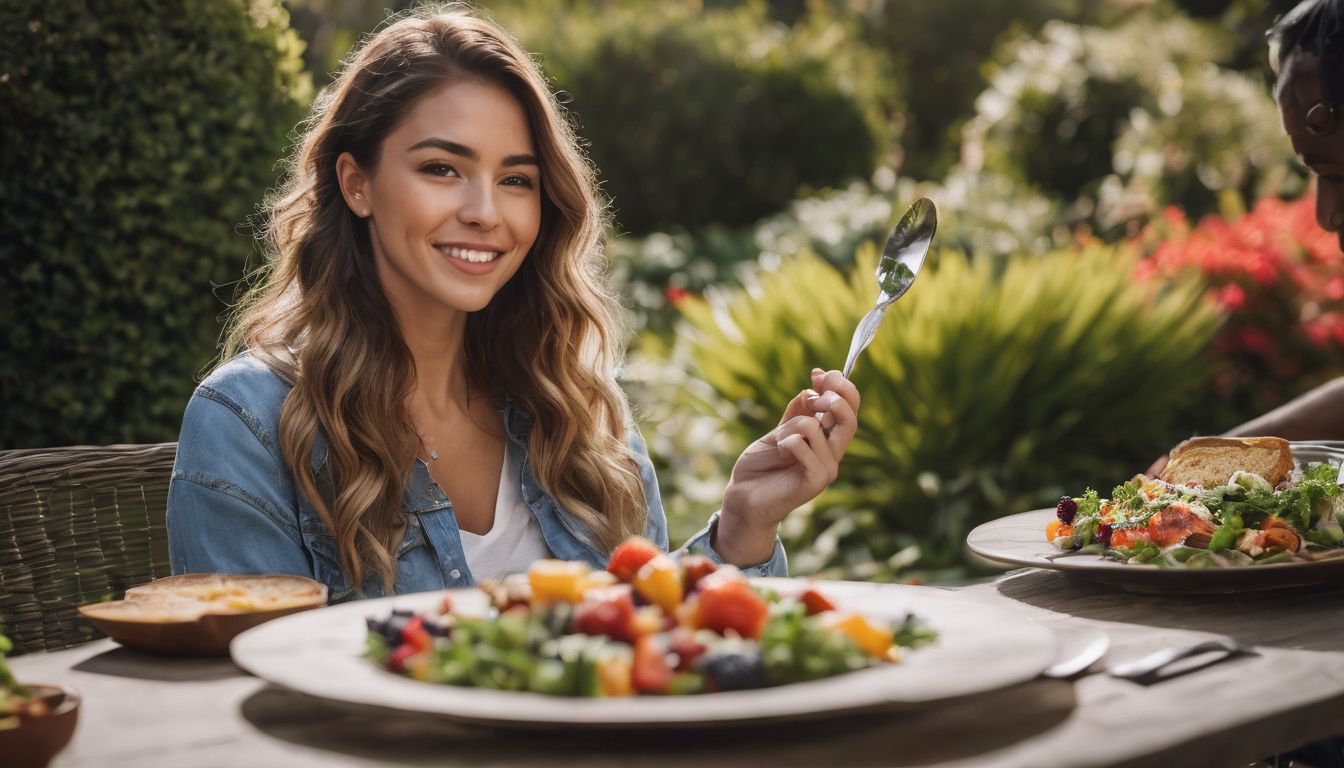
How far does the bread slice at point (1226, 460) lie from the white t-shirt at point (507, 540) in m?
1.12

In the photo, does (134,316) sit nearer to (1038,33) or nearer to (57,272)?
(57,272)

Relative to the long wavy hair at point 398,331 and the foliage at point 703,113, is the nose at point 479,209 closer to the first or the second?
the long wavy hair at point 398,331

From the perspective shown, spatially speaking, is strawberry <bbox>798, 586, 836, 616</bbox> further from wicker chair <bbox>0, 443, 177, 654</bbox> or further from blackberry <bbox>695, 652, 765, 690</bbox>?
wicker chair <bbox>0, 443, 177, 654</bbox>

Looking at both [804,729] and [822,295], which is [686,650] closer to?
[804,729]

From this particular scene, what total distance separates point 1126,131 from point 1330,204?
29.3ft

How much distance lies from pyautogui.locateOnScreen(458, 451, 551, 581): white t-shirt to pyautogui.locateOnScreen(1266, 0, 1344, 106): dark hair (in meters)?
1.65

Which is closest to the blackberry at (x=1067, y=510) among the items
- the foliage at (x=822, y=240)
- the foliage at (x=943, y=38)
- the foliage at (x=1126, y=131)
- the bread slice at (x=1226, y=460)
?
the bread slice at (x=1226, y=460)

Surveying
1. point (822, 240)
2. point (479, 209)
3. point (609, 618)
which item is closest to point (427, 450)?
point (479, 209)

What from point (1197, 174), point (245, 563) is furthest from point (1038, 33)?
point (245, 563)

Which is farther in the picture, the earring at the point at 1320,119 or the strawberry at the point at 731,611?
the earring at the point at 1320,119

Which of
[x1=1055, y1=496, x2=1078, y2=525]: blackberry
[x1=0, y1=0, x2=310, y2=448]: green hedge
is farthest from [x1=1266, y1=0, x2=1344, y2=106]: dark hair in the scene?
[x1=0, y1=0, x2=310, y2=448]: green hedge

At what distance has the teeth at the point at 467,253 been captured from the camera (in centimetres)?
246

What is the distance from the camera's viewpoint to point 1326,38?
2.43 m

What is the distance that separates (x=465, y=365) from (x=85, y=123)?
1819mm
